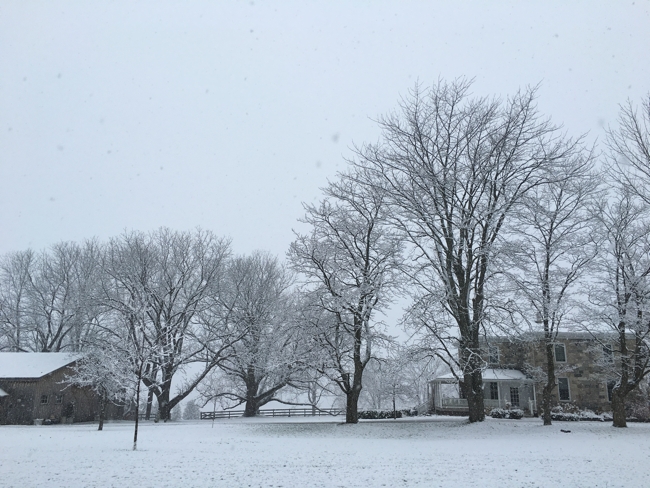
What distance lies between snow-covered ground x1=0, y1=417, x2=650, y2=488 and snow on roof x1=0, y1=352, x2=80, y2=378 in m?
18.2

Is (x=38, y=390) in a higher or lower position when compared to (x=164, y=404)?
higher

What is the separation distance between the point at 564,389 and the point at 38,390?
3960cm

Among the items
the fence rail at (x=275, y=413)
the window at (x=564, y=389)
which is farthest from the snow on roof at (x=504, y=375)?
the fence rail at (x=275, y=413)

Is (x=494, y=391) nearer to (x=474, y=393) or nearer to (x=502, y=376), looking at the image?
(x=502, y=376)

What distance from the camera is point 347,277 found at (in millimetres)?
26688

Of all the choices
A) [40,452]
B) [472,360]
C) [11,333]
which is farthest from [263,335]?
[11,333]

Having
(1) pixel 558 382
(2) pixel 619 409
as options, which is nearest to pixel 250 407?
(1) pixel 558 382

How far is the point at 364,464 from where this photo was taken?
1346 cm

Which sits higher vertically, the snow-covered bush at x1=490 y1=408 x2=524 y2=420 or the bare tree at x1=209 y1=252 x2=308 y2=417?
the bare tree at x1=209 y1=252 x2=308 y2=417

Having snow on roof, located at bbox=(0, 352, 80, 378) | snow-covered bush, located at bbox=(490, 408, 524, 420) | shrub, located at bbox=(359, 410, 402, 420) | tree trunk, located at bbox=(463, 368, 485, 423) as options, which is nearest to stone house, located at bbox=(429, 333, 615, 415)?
snow-covered bush, located at bbox=(490, 408, 524, 420)

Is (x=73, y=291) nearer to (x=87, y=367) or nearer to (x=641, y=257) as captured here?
(x=87, y=367)

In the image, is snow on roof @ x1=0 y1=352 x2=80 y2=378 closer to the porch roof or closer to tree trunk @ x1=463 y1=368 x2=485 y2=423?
the porch roof

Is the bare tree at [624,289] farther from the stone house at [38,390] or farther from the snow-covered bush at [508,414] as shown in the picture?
the stone house at [38,390]

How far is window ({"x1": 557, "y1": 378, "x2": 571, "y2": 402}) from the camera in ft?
125
